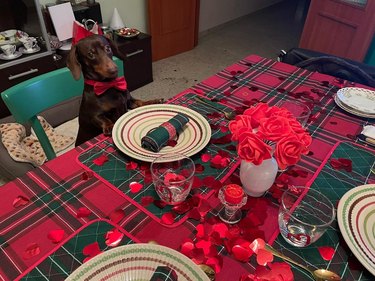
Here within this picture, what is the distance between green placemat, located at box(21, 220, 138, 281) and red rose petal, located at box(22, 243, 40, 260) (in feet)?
0.10

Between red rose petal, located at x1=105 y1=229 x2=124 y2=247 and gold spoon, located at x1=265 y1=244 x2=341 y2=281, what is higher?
gold spoon, located at x1=265 y1=244 x2=341 y2=281

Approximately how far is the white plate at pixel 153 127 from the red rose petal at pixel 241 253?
300mm

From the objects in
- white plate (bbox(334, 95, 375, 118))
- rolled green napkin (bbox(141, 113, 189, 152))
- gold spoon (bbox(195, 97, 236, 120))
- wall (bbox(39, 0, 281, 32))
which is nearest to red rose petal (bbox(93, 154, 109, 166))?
rolled green napkin (bbox(141, 113, 189, 152))

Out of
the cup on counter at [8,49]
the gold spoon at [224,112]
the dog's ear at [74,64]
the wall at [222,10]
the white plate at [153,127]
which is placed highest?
the dog's ear at [74,64]

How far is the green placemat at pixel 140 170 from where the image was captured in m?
0.81

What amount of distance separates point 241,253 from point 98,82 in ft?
2.66

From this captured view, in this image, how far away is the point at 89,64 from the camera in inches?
44.6

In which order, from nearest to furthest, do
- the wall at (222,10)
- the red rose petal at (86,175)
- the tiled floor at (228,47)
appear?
the red rose petal at (86,175)
the tiled floor at (228,47)
the wall at (222,10)

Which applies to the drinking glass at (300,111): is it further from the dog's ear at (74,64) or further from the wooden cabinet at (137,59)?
the wooden cabinet at (137,59)

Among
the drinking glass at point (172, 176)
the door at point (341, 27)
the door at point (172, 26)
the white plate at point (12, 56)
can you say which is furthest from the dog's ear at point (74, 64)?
the door at point (341, 27)

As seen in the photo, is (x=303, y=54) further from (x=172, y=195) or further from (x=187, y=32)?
(x=187, y=32)

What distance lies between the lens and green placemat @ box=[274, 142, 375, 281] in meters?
0.66

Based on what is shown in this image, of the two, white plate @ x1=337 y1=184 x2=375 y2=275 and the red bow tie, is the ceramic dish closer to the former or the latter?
the red bow tie

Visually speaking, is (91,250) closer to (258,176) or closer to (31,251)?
(31,251)
